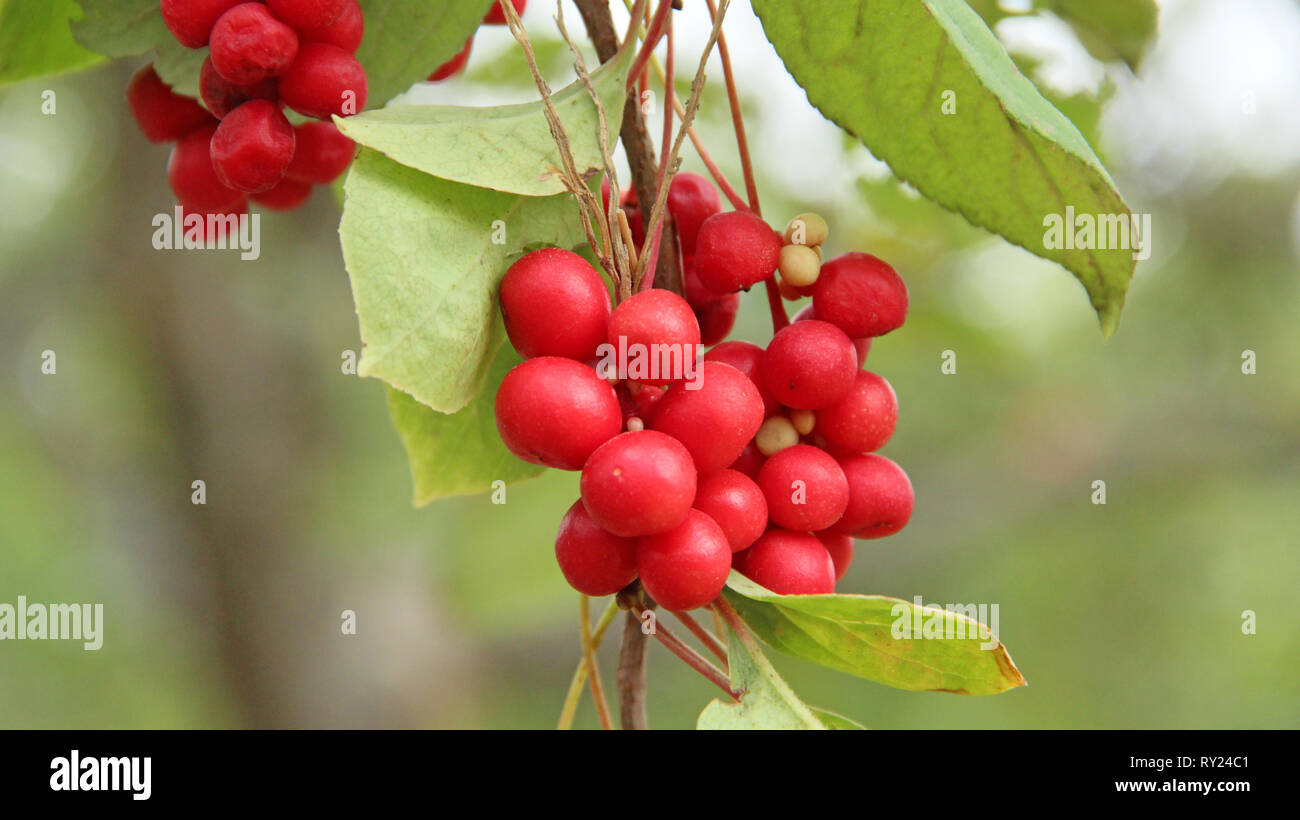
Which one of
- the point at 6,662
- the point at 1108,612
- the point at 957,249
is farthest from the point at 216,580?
the point at 1108,612

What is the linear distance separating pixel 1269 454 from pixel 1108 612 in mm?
1231

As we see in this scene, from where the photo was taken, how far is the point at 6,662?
3.77m

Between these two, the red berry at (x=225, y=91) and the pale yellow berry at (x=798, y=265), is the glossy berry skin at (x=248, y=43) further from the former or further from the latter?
the pale yellow berry at (x=798, y=265)

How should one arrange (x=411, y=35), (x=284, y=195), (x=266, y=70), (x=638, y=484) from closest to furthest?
(x=638, y=484) → (x=266, y=70) → (x=411, y=35) → (x=284, y=195)

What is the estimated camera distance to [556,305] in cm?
56

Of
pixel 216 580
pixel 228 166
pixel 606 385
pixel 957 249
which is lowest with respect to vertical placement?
pixel 216 580

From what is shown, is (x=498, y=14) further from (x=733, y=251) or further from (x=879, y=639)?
(x=879, y=639)

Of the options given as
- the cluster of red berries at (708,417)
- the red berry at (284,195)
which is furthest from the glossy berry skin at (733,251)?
the red berry at (284,195)

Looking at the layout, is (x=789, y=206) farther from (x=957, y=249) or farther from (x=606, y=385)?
(x=606, y=385)

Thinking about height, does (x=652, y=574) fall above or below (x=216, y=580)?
above

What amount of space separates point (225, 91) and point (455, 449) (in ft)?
0.98

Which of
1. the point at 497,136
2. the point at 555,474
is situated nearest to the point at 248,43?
the point at 497,136

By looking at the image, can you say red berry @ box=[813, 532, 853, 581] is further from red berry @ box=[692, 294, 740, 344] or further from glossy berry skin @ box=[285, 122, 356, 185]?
glossy berry skin @ box=[285, 122, 356, 185]

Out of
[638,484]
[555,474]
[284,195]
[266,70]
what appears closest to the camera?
[638,484]
